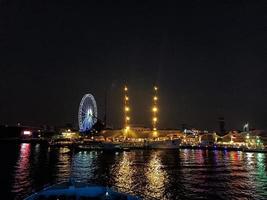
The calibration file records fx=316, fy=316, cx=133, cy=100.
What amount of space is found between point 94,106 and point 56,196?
132289 millimetres

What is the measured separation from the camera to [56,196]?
1972 cm

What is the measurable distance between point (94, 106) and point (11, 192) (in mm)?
115462

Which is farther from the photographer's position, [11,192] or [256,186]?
[256,186]

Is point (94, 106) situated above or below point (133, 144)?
above

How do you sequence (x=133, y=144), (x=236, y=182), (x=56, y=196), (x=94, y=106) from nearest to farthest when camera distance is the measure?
(x=56, y=196), (x=236, y=182), (x=94, y=106), (x=133, y=144)

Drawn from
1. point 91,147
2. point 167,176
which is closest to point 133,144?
point 91,147

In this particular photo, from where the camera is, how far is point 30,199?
65.6 feet

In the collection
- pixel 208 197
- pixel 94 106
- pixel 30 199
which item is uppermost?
pixel 94 106

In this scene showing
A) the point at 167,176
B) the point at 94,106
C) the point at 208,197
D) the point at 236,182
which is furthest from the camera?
the point at 94,106

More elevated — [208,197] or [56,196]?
[56,196]

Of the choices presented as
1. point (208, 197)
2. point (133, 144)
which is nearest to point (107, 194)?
point (208, 197)

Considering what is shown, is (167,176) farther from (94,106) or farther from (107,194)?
(94,106)

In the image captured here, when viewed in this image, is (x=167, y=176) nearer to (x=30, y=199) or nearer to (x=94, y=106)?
(x=30, y=199)

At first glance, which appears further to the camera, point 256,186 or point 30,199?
point 256,186
